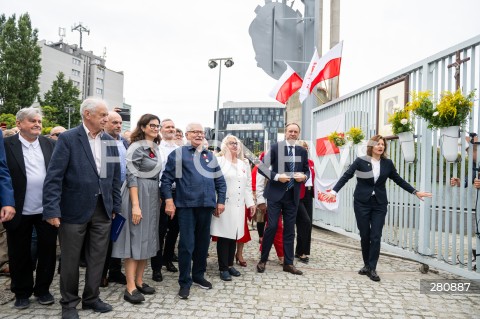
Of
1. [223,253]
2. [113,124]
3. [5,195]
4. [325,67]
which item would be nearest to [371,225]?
[223,253]

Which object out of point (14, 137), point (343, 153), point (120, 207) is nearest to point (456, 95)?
point (343, 153)

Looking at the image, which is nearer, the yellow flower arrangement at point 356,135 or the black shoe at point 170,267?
the black shoe at point 170,267

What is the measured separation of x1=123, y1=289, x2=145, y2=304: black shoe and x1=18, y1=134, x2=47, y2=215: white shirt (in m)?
1.31

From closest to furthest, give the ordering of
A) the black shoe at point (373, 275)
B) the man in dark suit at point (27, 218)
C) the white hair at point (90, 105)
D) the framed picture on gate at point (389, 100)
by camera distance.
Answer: the white hair at point (90, 105) → the man in dark suit at point (27, 218) → the black shoe at point (373, 275) → the framed picture on gate at point (389, 100)

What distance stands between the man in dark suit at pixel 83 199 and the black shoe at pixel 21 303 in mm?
555

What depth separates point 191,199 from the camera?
460 cm

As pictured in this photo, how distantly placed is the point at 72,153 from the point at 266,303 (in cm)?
262

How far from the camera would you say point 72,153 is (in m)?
3.77

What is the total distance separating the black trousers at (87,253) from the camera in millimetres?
3744

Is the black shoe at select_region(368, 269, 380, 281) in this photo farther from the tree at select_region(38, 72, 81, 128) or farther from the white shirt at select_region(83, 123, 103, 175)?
the tree at select_region(38, 72, 81, 128)

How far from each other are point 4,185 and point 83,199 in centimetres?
74

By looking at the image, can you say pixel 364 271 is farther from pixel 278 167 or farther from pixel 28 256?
pixel 28 256

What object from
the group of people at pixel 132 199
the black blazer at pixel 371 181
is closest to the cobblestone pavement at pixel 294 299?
the group of people at pixel 132 199

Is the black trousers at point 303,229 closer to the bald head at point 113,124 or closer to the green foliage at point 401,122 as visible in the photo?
the green foliage at point 401,122
